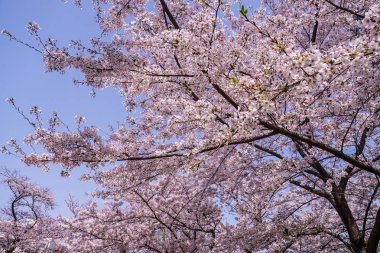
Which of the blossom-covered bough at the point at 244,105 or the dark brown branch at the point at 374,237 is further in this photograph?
the dark brown branch at the point at 374,237

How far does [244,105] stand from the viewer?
15.1ft

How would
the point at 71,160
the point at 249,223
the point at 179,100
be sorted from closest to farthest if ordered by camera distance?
1. the point at 179,100
2. the point at 71,160
3. the point at 249,223

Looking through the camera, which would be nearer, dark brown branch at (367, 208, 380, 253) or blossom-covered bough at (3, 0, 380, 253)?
blossom-covered bough at (3, 0, 380, 253)

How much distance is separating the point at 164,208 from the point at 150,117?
5.37 m

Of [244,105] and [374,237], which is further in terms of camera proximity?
[374,237]

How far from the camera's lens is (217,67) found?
480 centimetres

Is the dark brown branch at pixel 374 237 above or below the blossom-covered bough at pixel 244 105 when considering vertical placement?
below

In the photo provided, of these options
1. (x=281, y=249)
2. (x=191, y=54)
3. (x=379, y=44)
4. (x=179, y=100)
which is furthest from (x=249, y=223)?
(x=379, y=44)

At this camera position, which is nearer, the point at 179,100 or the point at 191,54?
the point at 191,54

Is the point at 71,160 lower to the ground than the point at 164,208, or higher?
lower

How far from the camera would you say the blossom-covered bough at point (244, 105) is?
3.39 metres

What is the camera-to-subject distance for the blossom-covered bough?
3389 mm

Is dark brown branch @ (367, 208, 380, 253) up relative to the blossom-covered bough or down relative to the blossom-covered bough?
down

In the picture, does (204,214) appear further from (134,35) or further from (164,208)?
(134,35)
